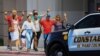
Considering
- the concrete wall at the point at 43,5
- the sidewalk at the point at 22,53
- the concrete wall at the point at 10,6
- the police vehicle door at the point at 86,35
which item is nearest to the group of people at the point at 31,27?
the sidewalk at the point at 22,53

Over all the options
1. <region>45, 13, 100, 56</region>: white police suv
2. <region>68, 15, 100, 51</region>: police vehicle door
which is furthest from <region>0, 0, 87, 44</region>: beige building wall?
<region>68, 15, 100, 51</region>: police vehicle door

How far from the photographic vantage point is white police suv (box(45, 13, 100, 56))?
13.2 m

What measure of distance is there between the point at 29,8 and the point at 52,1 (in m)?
1.29

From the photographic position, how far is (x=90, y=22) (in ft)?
44.3

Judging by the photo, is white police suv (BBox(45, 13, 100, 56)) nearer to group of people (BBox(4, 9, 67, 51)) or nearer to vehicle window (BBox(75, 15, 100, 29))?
vehicle window (BBox(75, 15, 100, 29))

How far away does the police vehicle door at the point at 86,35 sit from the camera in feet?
43.2

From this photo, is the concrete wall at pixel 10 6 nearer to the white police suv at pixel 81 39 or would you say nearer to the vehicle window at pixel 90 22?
the white police suv at pixel 81 39

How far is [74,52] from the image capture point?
13.8 m

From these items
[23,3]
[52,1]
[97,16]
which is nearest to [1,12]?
[23,3]

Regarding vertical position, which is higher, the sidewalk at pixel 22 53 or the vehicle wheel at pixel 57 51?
the vehicle wheel at pixel 57 51

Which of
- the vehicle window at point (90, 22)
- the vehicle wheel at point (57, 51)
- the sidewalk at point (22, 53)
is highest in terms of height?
the vehicle window at point (90, 22)

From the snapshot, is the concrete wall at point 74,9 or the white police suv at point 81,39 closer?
the white police suv at point 81,39

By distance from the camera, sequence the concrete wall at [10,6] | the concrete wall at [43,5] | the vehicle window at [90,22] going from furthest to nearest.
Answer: the concrete wall at [10,6]
the concrete wall at [43,5]
the vehicle window at [90,22]

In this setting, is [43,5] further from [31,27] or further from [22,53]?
[22,53]
